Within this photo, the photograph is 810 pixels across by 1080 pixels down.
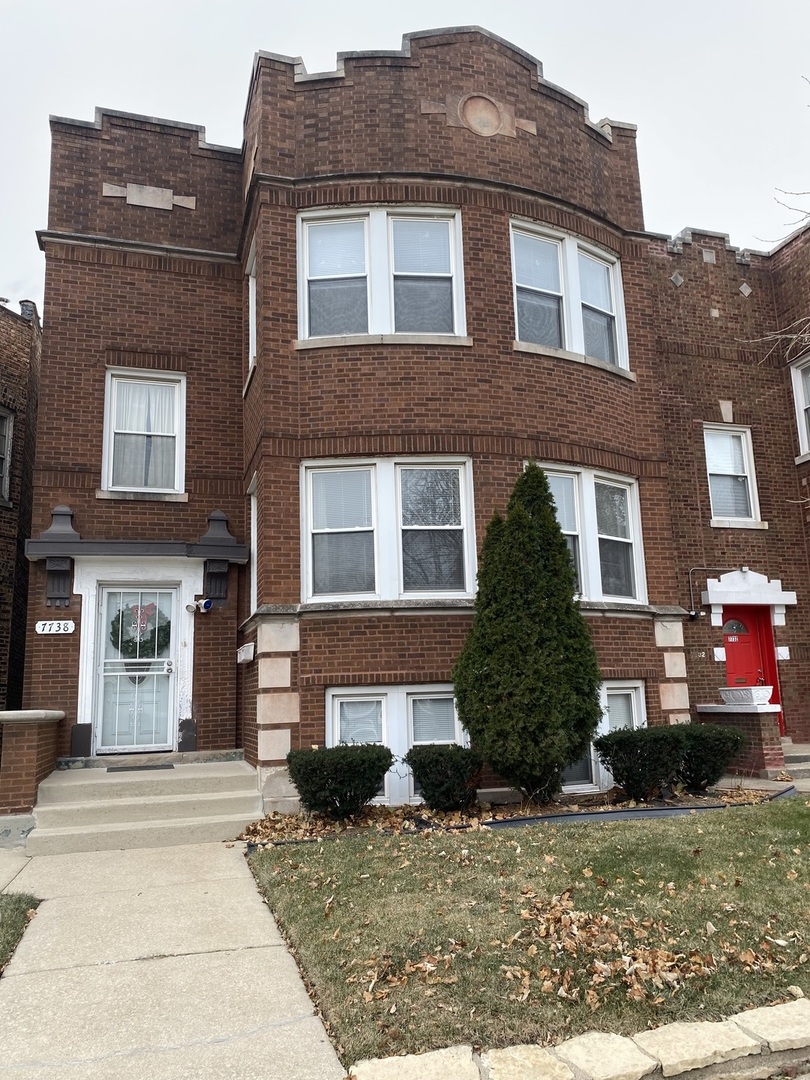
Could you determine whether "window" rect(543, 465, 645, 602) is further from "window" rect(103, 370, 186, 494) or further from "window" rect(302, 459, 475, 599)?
"window" rect(103, 370, 186, 494)

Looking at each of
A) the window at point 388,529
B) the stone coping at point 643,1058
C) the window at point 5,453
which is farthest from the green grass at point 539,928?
the window at point 5,453

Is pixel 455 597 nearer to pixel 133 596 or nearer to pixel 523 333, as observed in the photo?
pixel 523 333

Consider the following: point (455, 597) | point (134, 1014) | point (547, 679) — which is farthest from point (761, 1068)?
point (455, 597)

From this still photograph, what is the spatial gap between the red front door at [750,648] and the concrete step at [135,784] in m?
7.78

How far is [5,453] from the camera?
14.0m

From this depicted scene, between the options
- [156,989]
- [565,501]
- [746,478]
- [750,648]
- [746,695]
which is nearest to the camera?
[156,989]

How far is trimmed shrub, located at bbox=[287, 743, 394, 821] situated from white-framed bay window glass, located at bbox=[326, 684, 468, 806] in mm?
930

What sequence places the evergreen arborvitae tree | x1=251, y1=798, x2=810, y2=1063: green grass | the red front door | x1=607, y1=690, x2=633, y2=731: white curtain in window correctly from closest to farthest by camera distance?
x1=251, y1=798, x2=810, y2=1063: green grass < the evergreen arborvitae tree < x1=607, y1=690, x2=633, y2=731: white curtain in window < the red front door

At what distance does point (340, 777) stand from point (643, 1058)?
193 inches

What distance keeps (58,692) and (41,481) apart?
108 inches

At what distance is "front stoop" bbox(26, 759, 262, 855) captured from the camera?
8148 millimetres

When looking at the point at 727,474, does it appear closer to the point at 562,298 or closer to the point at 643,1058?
the point at 562,298

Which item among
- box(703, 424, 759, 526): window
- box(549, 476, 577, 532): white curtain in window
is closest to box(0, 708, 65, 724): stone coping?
box(549, 476, 577, 532): white curtain in window

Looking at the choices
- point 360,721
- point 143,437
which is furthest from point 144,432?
point 360,721
